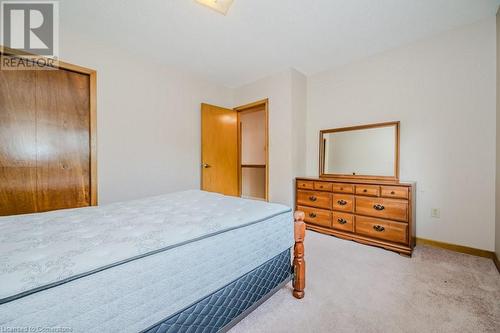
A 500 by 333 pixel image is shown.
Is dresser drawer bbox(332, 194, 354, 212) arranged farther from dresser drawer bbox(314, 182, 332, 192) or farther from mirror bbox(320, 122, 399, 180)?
mirror bbox(320, 122, 399, 180)

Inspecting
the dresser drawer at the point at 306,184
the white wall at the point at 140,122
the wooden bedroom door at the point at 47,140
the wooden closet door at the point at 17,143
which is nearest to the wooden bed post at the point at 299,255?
the dresser drawer at the point at 306,184

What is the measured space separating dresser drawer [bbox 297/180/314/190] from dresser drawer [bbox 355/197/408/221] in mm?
653

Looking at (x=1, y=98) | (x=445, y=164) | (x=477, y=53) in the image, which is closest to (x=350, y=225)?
(x=445, y=164)

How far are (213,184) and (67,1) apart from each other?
111 inches

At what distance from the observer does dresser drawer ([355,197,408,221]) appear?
219cm

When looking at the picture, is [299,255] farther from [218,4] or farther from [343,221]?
[218,4]

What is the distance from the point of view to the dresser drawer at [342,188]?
8.44 ft

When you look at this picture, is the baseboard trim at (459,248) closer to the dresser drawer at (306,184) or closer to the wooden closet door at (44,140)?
the dresser drawer at (306,184)

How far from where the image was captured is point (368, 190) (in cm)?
243

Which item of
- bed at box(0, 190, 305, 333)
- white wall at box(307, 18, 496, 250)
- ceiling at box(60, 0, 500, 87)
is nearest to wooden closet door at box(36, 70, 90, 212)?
ceiling at box(60, 0, 500, 87)

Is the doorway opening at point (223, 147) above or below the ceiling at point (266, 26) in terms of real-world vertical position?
below

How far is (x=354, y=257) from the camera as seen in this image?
210 centimetres

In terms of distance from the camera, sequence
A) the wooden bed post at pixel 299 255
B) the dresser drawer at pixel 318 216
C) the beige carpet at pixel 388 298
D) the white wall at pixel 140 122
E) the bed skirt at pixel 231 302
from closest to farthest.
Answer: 1. the bed skirt at pixel 231 302
2. the beige carpet at pixel 388 298
3. the wooden bed post at pixel 299 255
4. the white wall at pixel 140 122
5. the dresser drawer at pixel 318 216

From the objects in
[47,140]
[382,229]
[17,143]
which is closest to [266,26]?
[382,229]
